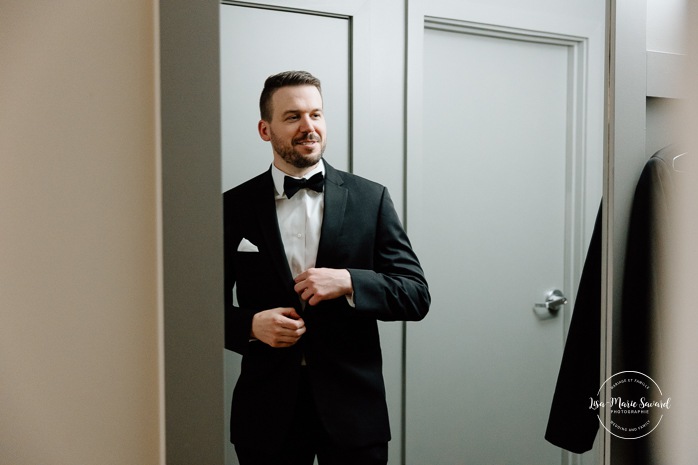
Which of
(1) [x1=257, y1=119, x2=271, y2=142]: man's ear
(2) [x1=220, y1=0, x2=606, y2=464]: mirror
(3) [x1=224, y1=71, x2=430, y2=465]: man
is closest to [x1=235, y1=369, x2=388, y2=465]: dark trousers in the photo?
(3) [x1=224, y1=71, x2=430, y2=465]: man

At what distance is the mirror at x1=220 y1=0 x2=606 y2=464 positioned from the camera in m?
1.05

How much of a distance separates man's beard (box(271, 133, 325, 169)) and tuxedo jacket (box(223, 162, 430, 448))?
31 millimetres

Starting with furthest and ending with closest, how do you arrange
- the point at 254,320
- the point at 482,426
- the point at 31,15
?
the point at 482,426 → the point at 254,320 → the point at 31,15

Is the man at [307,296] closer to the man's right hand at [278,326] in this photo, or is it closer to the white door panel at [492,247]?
the man's right hand at [278,326]

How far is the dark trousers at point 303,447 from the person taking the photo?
0.82 meters

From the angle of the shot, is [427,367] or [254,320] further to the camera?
[427,367]

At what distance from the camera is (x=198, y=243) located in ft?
1.54

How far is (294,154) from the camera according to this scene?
2.93ft

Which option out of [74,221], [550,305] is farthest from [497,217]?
[74,221]

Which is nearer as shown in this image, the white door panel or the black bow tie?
the black bow tie

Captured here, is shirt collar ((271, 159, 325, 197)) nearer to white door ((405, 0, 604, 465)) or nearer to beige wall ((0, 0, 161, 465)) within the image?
white door ((405, 0, 604, 465))

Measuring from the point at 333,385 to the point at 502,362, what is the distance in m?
0.42

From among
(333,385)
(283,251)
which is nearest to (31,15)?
(283,251)

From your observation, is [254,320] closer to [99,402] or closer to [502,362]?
[99,402]
